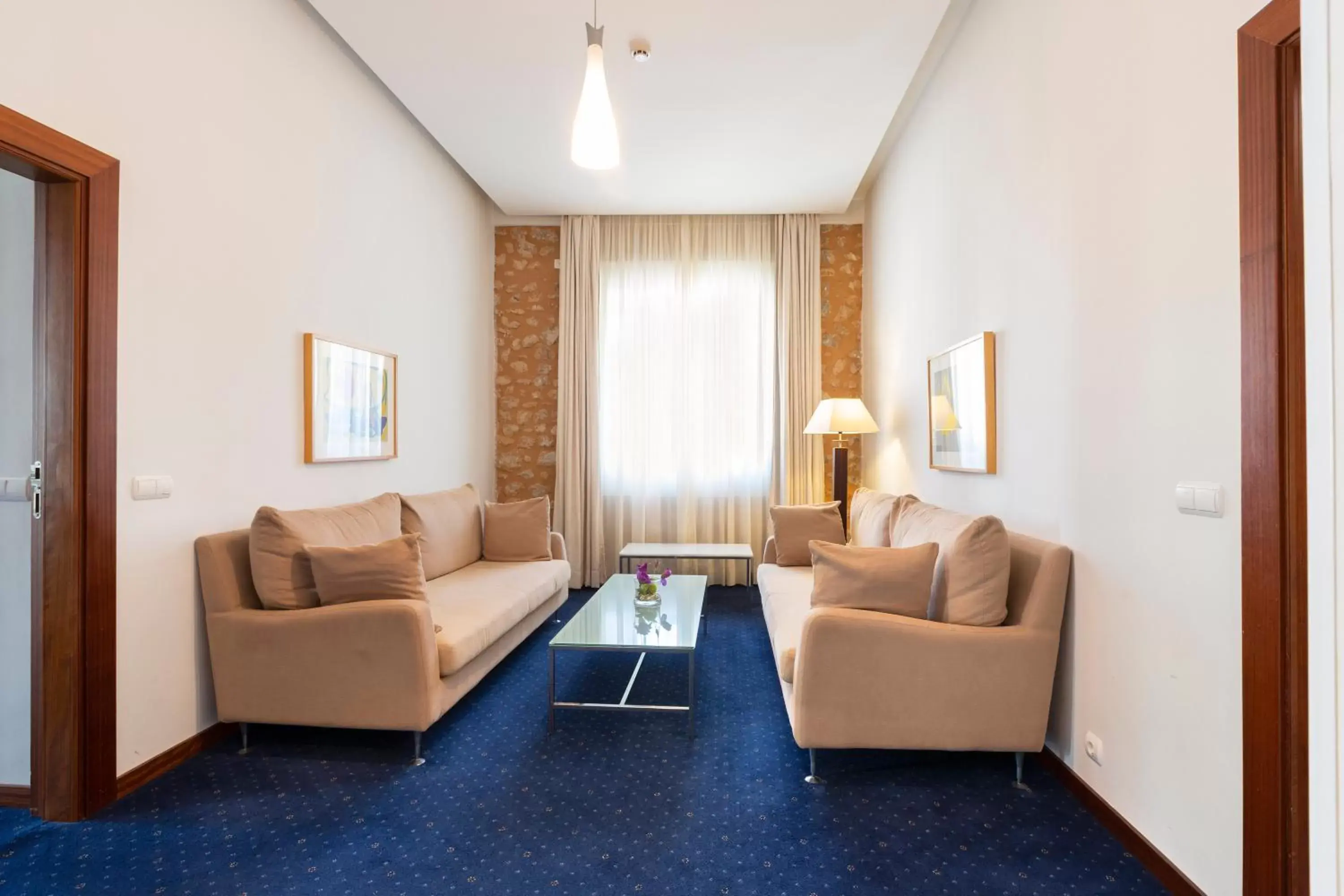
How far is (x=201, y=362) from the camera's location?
99.8 inches

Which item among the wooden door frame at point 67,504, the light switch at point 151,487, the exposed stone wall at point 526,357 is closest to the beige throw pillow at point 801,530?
the exposed stone wall at point 526,357

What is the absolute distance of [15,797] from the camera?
7.05ft

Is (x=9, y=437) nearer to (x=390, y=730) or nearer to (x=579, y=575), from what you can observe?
(x=390, y=730)

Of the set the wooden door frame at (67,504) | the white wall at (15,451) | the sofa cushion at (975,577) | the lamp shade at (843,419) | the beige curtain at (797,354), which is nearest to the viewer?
the wooden door frame at (67,504)

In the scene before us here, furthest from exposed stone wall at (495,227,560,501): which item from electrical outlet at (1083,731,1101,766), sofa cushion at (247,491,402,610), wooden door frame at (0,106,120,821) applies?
electrical outlet at (1083,731,1101,766)

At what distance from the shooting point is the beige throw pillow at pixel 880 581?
7.66 feet

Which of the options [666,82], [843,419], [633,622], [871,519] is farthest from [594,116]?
[843,419]

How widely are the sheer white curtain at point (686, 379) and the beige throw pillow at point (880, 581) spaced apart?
3.02 m

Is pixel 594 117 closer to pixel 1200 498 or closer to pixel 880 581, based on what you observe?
pixel 880 581

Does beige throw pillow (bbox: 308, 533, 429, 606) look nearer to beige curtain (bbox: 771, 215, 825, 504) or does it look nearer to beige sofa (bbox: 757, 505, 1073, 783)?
beige sofa (bbox: 757, 505, 1073, 783)

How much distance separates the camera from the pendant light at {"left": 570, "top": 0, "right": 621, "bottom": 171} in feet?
7.32

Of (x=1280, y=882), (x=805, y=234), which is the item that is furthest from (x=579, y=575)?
(x=1280, y=882)

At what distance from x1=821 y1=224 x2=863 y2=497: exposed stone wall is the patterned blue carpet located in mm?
3228

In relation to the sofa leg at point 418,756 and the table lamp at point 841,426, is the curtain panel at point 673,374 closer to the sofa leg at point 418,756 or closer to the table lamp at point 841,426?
the table lamp at point 841,426
